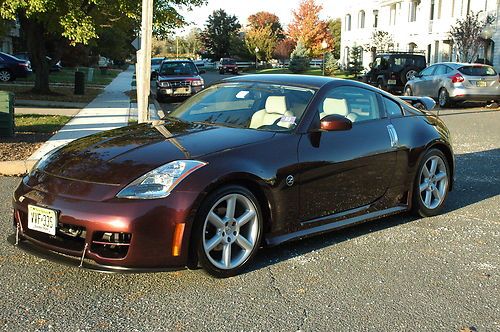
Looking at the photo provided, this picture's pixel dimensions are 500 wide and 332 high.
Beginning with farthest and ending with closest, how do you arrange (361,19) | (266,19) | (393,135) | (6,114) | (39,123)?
1. (266,19)
2. (361,19)
3. (39,123)
4. (6,114)
5. (393,135)

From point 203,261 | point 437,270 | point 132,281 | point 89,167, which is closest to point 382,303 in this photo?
point 437,270

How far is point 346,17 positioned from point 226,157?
59.6 metres

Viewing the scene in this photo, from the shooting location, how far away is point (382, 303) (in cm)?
382

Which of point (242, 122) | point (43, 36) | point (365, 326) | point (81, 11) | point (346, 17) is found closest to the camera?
point (365, 326)

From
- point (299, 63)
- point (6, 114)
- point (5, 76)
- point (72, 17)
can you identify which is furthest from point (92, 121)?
point (299, 63)

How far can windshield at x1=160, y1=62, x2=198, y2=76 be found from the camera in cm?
2167

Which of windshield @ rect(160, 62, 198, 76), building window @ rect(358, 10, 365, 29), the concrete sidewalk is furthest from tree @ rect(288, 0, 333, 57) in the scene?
the concrete sidewalk

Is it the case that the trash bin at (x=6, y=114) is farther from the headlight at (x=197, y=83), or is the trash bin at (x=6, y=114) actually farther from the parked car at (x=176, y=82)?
the headlight at (x=197, y=83)

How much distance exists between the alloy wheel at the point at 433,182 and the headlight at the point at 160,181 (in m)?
2.85

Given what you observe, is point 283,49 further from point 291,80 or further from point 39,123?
point 291,80

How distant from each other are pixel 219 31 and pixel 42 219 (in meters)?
89.8

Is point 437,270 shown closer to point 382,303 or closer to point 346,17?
point 382,303

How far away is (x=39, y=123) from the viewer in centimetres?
1223

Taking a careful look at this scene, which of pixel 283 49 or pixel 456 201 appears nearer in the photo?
pixel 456 201
